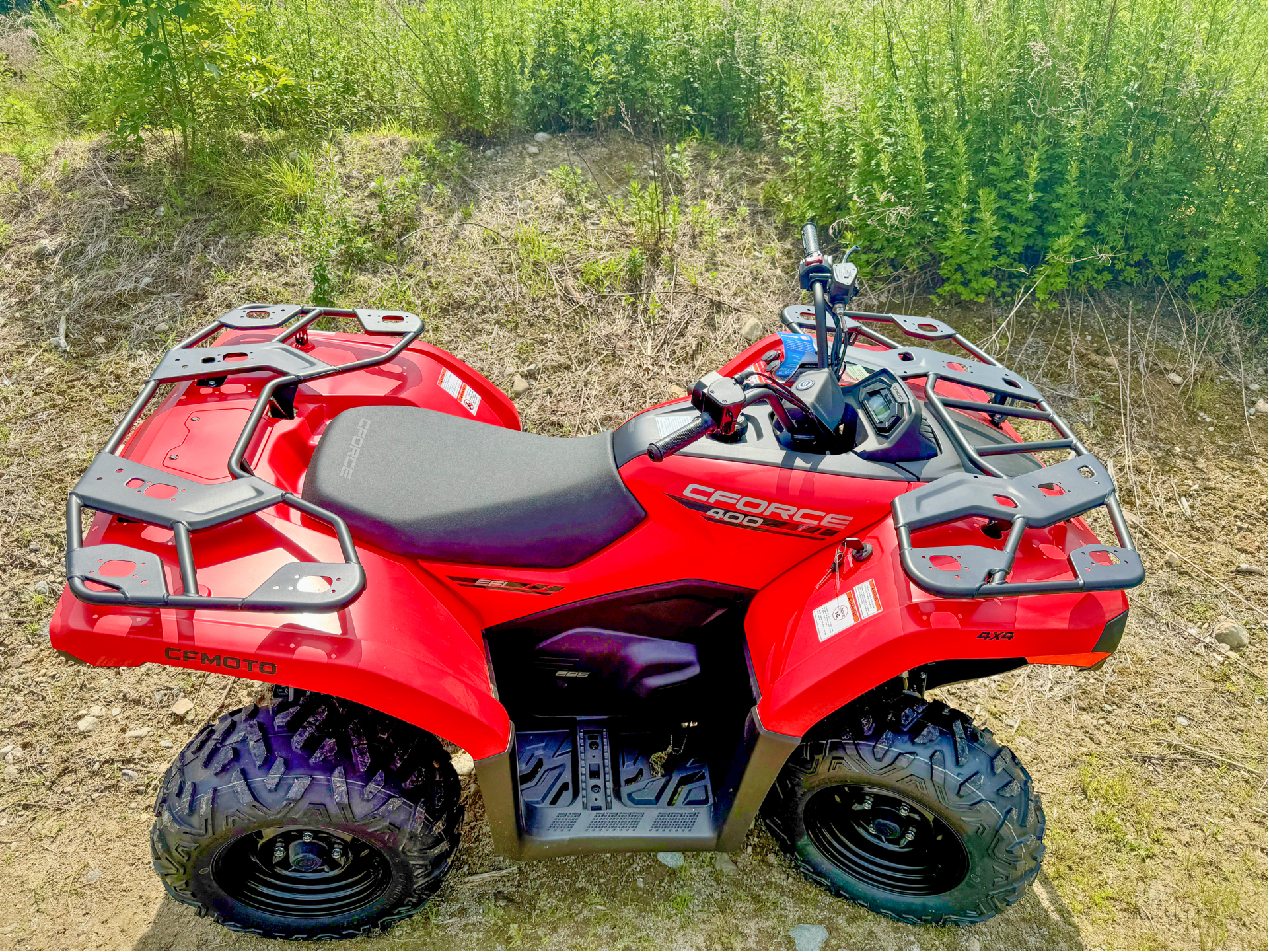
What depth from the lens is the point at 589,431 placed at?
13.3 ft

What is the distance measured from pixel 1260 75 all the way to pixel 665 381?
3.30 metres

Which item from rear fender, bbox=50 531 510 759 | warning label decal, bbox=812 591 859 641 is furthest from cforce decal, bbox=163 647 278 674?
warning label decal, bbox=812 591 859 641

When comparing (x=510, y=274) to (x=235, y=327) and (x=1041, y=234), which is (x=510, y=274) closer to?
(x=235, y=327)

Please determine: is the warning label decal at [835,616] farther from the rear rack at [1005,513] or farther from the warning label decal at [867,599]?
the rear rack at [1005,513]

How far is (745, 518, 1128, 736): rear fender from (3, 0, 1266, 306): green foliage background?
2751 mm

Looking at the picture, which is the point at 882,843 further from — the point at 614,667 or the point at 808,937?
the point at 614,667

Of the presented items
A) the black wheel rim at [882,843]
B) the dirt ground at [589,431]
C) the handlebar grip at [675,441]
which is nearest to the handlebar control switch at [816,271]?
the handlebar grip at [675,441]

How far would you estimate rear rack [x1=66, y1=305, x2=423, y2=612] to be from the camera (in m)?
1.73

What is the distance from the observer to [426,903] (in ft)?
7.72

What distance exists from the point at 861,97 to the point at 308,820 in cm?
421

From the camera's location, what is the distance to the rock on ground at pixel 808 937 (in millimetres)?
2432

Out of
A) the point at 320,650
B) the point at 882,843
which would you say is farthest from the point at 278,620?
the point at 882,843

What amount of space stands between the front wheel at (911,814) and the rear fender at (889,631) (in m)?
0.25

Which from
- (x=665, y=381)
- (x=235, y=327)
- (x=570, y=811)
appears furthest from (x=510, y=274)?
(x=570, y=811)
